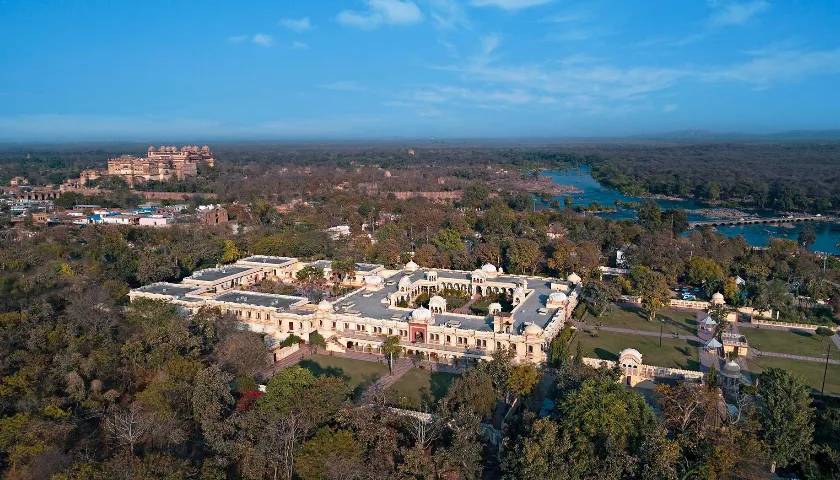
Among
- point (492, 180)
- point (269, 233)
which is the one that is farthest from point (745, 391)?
point (492, 180)

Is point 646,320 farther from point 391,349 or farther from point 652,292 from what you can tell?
point 391,349

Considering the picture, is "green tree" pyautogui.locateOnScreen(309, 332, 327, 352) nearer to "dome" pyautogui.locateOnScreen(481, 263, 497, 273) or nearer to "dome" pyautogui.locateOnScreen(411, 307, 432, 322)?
"dome" pyautogui.locateOnScreen(411, 307, 432, 322)

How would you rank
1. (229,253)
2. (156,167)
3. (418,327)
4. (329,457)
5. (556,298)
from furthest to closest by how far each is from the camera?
(156,167) → (229,253) → (556,298) → (418,327) → (329,457)

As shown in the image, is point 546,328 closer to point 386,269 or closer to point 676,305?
point 676,305

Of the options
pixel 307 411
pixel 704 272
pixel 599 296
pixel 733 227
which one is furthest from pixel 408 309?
pixel 733 227

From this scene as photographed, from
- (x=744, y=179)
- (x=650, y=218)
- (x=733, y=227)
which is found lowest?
(x=733, y=227)

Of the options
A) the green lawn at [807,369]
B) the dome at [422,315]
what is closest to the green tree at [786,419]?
the green lawn at [807,369]

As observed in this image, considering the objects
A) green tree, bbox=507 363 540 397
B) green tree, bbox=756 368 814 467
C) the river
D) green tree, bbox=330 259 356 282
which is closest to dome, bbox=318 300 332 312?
green tree, bbox=330 259 356 282
